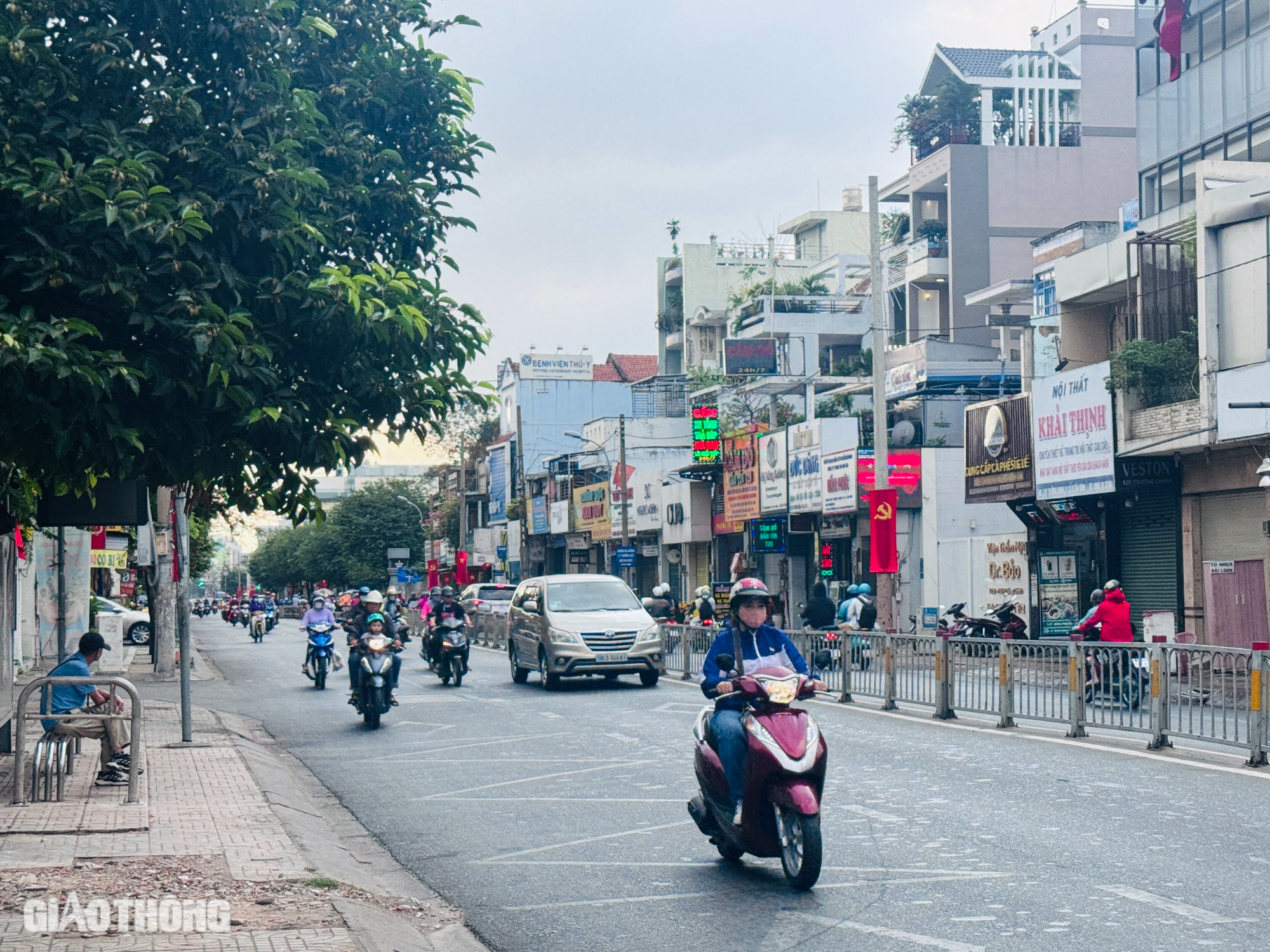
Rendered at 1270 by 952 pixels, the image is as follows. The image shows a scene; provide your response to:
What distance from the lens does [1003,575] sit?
35.8 meters

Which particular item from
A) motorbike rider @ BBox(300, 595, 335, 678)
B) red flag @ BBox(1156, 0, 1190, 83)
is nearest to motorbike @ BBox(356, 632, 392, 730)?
motorbike rider @ BBox(300, 595, 335, 678)

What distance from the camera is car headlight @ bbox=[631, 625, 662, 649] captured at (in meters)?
23.8

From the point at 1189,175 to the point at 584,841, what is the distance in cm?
2498

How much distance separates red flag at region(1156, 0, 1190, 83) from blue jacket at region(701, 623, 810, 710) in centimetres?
2541

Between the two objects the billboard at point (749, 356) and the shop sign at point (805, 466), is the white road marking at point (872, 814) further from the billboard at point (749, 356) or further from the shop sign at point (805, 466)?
the billboard at point (749, 356)

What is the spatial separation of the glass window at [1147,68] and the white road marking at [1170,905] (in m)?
26.8

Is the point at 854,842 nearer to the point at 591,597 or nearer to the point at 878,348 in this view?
the point at 591,597

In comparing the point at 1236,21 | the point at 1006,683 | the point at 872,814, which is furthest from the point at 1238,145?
the point at 872,814

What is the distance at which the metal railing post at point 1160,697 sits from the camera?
1427cm

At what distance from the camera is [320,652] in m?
26.8

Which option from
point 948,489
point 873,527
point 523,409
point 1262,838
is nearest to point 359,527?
point 523,409

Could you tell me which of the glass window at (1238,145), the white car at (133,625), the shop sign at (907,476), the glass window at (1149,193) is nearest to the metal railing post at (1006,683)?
the glass window at (1238,145)

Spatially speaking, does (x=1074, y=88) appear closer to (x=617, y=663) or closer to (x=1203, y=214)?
(x=1203, y=214)

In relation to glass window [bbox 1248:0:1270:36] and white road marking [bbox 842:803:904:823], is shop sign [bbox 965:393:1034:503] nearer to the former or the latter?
glass window [bbox 1248:0:1270:36]
